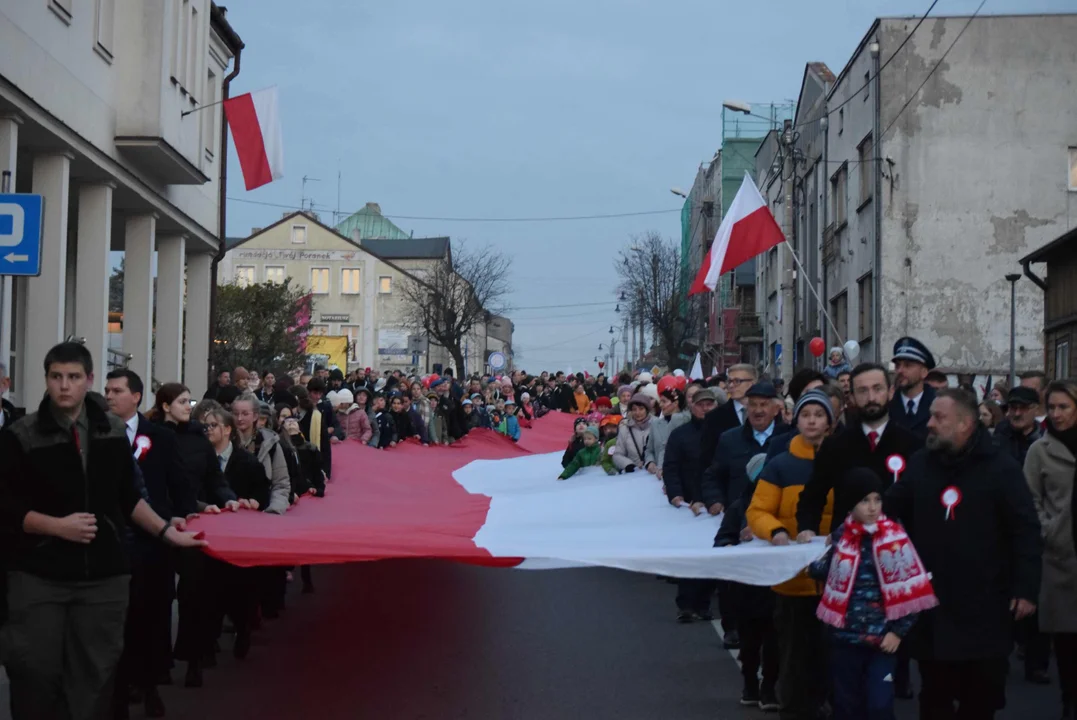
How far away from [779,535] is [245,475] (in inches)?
173

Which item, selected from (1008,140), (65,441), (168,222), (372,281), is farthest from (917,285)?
(372,281)

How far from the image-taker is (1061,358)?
2738cm

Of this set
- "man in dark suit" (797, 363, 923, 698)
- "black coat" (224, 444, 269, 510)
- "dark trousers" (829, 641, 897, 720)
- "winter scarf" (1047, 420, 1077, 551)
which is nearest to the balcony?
"black coat" (224, 444, 269, 510)

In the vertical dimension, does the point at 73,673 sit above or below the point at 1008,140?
below

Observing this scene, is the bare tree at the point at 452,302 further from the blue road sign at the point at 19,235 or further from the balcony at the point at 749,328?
the blue road sign at the point at 19,235

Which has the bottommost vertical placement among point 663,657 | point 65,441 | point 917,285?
point 663,657

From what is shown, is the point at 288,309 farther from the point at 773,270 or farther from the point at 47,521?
the point at 47,521

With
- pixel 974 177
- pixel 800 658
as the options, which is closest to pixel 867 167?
pixel 974 177

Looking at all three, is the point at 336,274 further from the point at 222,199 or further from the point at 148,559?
the point at 148,559

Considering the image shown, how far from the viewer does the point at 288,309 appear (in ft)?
169

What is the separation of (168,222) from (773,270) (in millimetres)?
32946

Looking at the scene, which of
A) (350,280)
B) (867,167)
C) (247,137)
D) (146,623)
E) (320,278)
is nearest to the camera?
(146,623)

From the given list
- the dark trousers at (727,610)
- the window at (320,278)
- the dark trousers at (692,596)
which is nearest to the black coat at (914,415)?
the dark trousers at (727,610)

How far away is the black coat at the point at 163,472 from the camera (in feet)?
27.2
